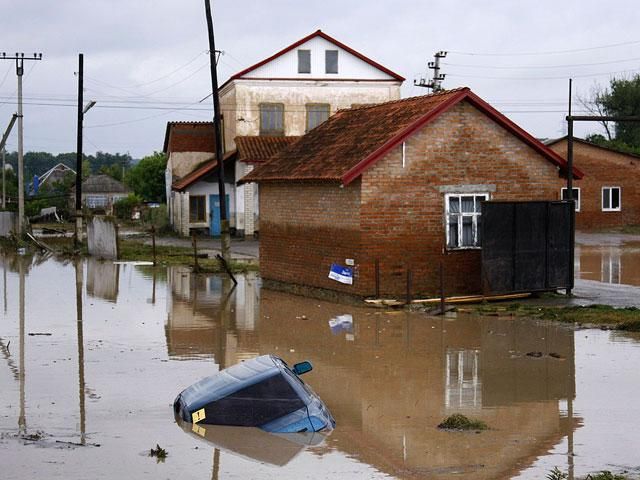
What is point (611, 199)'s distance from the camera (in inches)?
2124

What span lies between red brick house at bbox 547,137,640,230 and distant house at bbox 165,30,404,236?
951 centimetres

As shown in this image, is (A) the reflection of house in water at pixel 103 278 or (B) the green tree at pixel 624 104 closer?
(A) the reflection of house in water at pixel 103 278

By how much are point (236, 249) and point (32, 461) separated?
33.2 m

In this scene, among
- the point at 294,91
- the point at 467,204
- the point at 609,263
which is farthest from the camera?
the point at 294,91

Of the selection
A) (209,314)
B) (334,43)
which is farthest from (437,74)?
(209,314)

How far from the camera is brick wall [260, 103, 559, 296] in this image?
23.3m

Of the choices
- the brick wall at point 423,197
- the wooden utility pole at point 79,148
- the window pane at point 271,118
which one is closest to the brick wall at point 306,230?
the brick wall at point 423,197

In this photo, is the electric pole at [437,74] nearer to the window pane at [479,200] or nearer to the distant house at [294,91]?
the distant house at [294,91]

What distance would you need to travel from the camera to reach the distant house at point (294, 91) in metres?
52.4

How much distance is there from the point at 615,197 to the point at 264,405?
44781mm

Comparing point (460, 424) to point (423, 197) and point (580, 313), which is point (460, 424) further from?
point (423, 197)

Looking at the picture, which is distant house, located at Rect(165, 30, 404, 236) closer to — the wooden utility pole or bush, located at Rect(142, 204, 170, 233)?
bush, located at Rect(142, 204, 170, 233)

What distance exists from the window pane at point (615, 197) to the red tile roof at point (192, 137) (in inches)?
772

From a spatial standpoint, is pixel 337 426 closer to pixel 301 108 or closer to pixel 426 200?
pixel 426 200
